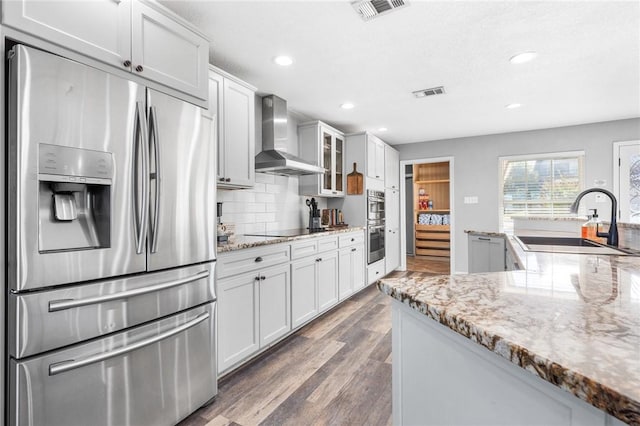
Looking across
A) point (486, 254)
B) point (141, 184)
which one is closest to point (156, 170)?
point (141, 184)

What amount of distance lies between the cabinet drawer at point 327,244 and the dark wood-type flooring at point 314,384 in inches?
30.5

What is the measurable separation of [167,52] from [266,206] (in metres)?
2.00

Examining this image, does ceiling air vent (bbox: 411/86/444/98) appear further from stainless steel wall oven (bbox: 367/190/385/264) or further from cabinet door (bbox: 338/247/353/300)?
cabinet door (bbox: 338/247/353/300)

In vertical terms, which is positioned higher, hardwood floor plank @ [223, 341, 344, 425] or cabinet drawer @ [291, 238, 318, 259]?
cabinet drawer @ [291, 238, 318, 259]

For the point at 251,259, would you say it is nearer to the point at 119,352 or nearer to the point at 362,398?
the point at 119,352

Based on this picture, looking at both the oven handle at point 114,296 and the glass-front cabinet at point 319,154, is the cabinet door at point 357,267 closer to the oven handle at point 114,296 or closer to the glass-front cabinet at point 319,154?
the glass-front cabinet at point 319,154

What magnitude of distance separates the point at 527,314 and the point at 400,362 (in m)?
0.40

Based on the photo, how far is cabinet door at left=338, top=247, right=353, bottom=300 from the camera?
365 centimetres

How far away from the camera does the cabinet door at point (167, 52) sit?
61.6 inches

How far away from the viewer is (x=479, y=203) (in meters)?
5.29

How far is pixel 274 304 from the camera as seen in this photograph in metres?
2.57

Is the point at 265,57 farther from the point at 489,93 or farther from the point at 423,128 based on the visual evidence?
the point at 423,128

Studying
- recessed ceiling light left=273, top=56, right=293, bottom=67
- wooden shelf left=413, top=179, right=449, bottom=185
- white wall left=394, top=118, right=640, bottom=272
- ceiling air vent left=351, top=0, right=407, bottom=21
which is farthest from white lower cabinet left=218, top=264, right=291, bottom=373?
wooden shelf left=413, top=179, right=449, bottom=185

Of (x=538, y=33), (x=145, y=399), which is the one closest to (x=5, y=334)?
(x=145, y=399)
